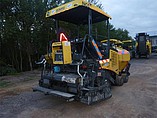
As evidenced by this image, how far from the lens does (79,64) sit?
4242 millimetres

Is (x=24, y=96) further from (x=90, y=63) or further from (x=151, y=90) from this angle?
(x=151, y=90)

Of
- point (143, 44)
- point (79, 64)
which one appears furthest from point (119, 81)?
point (143, 44)

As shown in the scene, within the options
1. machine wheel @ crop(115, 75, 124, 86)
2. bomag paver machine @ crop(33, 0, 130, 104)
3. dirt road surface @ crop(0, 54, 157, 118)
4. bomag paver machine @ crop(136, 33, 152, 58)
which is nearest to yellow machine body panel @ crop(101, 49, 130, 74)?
bomag paver machine @ crop(33, 0, 130, 104)

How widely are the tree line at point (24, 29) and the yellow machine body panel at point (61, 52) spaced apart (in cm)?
386

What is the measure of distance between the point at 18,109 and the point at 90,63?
6.83ft

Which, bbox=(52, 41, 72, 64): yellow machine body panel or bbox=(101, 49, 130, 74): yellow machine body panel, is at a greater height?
bbox=(52, 41, 72, 64): yellow machine body panel

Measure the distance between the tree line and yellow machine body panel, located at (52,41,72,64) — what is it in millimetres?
3863

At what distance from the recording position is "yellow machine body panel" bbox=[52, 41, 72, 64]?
163 inches

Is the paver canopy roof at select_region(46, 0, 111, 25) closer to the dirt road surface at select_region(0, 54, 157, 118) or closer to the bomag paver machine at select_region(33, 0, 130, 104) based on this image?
the bomag paver machine at select_region(33, 0, 130, 104)

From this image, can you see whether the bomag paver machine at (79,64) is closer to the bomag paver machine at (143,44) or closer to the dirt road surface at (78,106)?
the dirt road surface at (78,106)

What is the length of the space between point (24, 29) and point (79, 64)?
23.3ft

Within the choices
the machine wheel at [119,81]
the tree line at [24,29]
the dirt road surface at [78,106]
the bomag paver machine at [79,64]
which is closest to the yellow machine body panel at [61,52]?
the bomag paver machine at [79,64]

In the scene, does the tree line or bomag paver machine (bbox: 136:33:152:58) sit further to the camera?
bomag paver machine (bbox: 136:33:152:58)

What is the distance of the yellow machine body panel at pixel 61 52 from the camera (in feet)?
13.6
